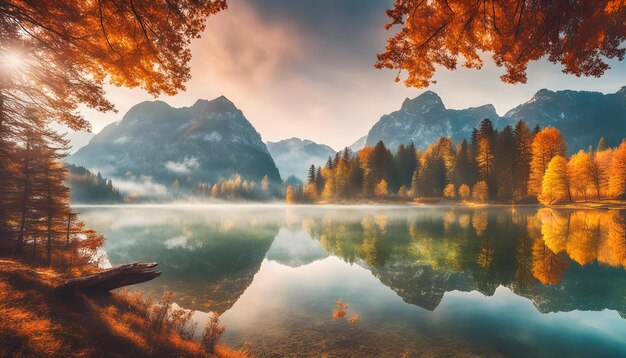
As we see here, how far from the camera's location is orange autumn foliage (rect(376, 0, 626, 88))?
9.16 meters

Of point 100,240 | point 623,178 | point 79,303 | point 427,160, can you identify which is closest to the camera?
point 79,303

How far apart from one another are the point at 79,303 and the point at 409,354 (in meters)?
11.1

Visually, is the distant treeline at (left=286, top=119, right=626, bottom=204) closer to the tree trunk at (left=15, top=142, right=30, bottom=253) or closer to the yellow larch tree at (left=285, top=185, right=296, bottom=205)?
the yellow larch tree at (left=285, top=185, right=296, bottom=205)

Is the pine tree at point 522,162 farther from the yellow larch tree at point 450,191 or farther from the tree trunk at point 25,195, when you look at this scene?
the tree trunk at point 25,195

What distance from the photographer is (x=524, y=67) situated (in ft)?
38.2

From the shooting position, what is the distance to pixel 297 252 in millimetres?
26562

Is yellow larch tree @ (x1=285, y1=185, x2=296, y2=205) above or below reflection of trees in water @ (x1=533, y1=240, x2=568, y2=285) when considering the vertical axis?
above

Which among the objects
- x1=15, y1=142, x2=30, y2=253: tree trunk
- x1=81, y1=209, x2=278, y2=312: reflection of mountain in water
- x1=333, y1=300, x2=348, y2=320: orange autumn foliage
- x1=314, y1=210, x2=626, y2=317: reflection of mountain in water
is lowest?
x1=81, y1=209, x2=278, y2=312: reflection of mountain in water

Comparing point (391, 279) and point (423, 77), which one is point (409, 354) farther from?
point (423, 77)

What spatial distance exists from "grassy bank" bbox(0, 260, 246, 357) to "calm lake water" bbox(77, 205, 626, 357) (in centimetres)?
332

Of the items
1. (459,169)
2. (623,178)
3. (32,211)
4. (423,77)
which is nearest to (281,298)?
(423,77)

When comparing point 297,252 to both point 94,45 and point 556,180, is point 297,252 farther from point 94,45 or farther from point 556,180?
point 556,180

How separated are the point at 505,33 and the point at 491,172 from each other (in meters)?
71.0

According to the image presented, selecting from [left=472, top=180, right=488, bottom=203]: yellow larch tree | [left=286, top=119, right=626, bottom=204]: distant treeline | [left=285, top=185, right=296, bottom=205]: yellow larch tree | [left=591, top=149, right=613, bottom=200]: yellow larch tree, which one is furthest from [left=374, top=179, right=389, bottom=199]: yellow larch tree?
[left=591, top=149, right=613, bottom=200]: yellow larch tree
